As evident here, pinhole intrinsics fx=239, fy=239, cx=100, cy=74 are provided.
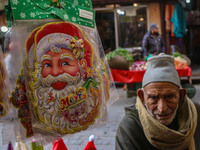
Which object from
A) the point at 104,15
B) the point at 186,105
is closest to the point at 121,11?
the point at 104,15

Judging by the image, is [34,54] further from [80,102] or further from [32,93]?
[80,102]

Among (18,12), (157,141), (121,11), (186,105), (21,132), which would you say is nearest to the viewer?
(18,12)

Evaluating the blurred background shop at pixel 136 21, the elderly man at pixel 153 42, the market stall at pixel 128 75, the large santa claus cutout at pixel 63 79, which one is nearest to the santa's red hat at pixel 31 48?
the large santa claus cutout at pixel 63 79

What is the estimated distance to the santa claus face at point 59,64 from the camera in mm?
1373

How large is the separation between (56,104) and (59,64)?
0.77ft

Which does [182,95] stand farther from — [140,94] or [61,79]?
[61,79]

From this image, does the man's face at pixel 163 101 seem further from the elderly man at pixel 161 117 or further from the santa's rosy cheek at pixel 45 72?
the santa's rosy cheek at pixel 45 72

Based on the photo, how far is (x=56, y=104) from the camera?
141 centimetres

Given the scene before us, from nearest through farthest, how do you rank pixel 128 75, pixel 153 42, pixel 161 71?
pixel 161 71 < pixel 128 75 < pixel 153 42

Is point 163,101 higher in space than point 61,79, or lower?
lower

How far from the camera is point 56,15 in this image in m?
1.38

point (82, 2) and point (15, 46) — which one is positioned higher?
point (82, 2)

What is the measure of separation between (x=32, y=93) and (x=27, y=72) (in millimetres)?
123

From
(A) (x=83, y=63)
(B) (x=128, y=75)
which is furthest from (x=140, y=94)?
(B) (x=128, y=75)
